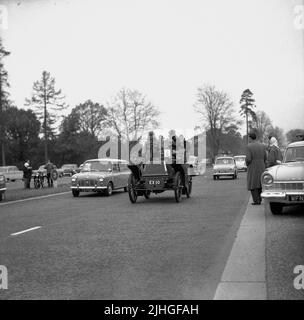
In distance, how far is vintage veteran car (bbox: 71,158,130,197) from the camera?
19.5 meters

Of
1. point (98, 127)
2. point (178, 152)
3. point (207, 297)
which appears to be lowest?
point (207, 297)

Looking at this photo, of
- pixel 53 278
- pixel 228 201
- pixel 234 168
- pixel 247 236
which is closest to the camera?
pixel 53 278

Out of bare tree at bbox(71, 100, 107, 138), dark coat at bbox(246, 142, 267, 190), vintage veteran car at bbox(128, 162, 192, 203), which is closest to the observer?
dark coat at bbox(246, 142, 267, 190)

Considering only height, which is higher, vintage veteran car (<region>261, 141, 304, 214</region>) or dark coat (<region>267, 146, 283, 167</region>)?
dark coat (<region>267, 146, 283, 167</region>)

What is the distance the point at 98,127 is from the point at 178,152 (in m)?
78.0

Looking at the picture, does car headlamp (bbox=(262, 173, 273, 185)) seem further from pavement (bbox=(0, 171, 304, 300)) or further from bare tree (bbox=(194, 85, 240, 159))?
bare tree (bbox=(194, 85, 240, 159))

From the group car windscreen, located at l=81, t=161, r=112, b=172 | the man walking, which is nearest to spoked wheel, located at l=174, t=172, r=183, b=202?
the man walking

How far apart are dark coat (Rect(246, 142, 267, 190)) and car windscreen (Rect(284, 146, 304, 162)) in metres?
0.97

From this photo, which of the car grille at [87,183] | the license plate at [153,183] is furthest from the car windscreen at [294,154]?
the car grille at [87,183]

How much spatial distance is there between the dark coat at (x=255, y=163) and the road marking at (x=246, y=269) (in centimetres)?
337

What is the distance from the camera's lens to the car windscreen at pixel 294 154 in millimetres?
11312

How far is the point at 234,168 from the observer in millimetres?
31500
